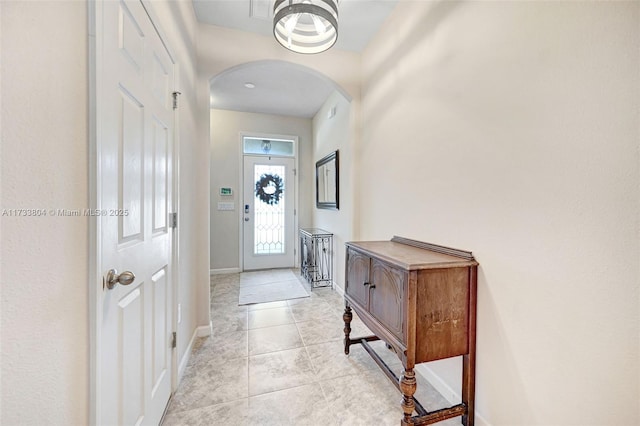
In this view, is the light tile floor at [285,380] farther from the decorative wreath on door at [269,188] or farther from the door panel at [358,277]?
the decorative wreath on door at [269,188]

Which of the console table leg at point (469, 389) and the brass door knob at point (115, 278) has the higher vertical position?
the brass door knob at point (115, 278)

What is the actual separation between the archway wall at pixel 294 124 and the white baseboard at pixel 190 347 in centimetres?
169

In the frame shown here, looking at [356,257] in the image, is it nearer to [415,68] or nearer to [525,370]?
[525,370]

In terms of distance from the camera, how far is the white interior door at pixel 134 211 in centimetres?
86

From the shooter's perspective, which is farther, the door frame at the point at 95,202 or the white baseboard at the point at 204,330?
the white baseboard at the point at 204,330

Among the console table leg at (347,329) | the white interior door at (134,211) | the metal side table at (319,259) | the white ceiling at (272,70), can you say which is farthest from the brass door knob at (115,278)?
the metal side table at (319,259)

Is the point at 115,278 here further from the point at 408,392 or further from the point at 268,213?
the point at 268,213

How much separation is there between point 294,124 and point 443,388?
440 centimetres

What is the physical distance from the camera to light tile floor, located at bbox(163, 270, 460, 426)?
147 centimetres

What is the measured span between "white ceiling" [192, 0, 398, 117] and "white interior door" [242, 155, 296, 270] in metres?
0.96

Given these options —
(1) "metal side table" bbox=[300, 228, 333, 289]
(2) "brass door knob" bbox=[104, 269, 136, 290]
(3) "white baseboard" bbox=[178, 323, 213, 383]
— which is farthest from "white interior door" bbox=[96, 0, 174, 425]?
(1) "metal side table" bbox=[300, 228, 333, 289]

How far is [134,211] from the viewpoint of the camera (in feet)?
3.59

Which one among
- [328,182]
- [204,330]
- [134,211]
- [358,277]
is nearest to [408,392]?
[358,277]

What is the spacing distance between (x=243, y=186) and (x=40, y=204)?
402cm
